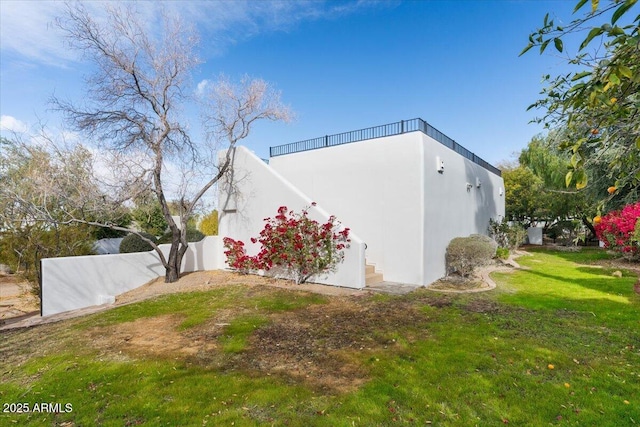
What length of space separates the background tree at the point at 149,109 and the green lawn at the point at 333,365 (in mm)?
4201

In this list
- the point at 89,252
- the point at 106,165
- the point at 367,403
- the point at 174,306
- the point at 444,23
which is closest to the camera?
the point at 367,403

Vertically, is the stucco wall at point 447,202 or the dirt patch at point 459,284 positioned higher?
the stucco wall at point 447,202

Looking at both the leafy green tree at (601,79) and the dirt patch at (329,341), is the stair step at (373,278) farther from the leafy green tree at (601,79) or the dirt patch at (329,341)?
the leafy green tree at (601,79)

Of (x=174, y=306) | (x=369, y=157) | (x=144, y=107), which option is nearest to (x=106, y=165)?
(x=144, y=107)

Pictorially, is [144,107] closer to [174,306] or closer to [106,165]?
[106,165]

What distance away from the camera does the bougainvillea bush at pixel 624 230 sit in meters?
12.1

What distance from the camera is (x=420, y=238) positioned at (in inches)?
371

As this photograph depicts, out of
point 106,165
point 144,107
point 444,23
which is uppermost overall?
point 444,23

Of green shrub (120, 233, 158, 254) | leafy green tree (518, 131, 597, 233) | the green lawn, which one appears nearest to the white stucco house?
the green lawn

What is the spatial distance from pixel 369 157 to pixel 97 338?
8.88 m

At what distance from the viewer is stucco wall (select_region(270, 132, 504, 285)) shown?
31.4ft

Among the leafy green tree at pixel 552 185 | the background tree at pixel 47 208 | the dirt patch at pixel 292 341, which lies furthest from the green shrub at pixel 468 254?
the background tree at pixel 47 208

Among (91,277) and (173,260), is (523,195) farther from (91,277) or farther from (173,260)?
(91,277)

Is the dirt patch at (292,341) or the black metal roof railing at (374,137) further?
the black metal roof railing at (374,137)
